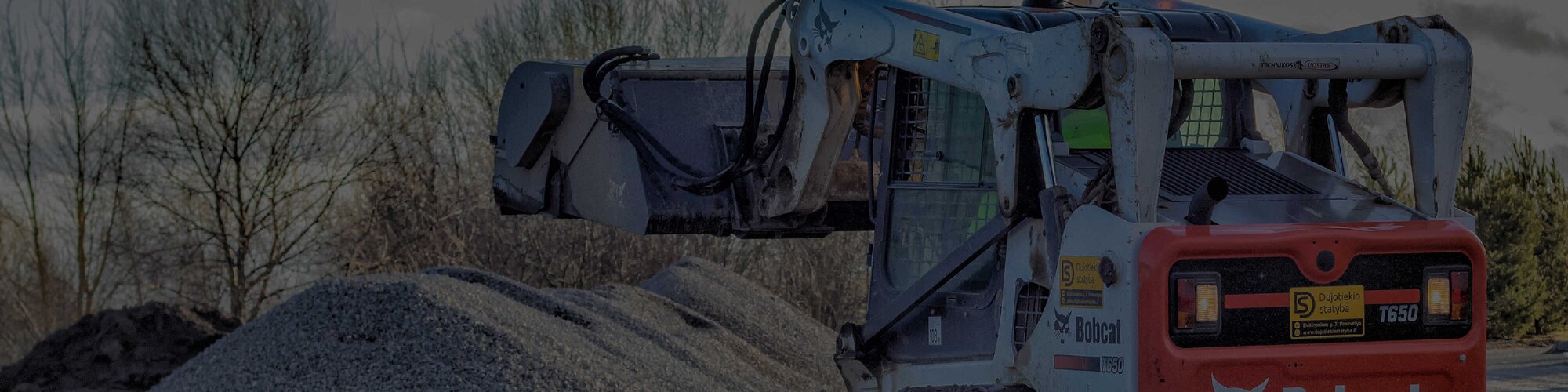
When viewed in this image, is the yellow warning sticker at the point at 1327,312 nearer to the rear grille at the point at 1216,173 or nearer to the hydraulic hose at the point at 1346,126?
the rear grille at the point at 1216,173

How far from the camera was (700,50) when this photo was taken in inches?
676

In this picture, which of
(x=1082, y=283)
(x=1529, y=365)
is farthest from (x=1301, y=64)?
(x=1529, y=365)

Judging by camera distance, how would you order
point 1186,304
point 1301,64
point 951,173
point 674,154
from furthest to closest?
point 674,154 < point 951,173 < point 1301,64 < point 1186,304

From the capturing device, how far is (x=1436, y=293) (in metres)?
4.43

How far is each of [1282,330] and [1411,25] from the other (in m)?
1.04

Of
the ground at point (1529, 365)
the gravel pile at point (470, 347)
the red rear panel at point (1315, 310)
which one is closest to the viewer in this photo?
the red rear panel at point (1315, 310)

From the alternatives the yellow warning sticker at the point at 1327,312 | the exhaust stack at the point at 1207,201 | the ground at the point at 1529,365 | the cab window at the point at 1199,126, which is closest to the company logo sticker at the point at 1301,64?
the exhaust stack at the point at 1207,201

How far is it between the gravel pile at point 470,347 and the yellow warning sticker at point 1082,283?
3883mm

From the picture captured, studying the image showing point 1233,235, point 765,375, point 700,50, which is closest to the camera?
point 1233,235

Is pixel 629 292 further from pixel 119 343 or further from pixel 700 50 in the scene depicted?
pixel 700 50

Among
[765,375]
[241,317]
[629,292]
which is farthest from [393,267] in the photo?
[765,375]

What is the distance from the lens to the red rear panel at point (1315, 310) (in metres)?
4.12

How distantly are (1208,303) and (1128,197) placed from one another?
0.35 metres

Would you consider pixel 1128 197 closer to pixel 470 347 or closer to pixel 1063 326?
pixel 1063 326
